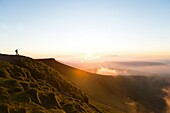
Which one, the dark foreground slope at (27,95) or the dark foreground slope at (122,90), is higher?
the dark foreground slope at (27,95)

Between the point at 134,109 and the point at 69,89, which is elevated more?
the point at 69,89

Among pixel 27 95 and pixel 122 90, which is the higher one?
pixel 27 95

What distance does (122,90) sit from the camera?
124 m

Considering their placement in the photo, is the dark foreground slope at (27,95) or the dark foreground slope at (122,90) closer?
the dark foreground slope at (27,95)

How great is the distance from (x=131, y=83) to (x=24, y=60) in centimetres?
10350

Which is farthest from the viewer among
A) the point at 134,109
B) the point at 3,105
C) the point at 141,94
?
the point at 141,94

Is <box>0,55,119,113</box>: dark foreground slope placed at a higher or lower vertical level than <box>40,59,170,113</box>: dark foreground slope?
higher

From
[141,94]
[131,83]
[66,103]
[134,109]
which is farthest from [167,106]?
[66,103]

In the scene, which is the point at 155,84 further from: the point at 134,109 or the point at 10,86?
the point at 10,86

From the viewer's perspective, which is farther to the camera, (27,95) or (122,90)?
(122,90)

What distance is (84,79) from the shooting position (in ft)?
337

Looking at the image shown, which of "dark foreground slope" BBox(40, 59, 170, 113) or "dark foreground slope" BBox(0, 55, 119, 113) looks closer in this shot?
"dark foreground slope" BBox(0, 55, 119, 113)

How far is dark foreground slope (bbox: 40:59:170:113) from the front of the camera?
9112 centimetres

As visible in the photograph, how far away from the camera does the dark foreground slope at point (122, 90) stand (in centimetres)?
9112
